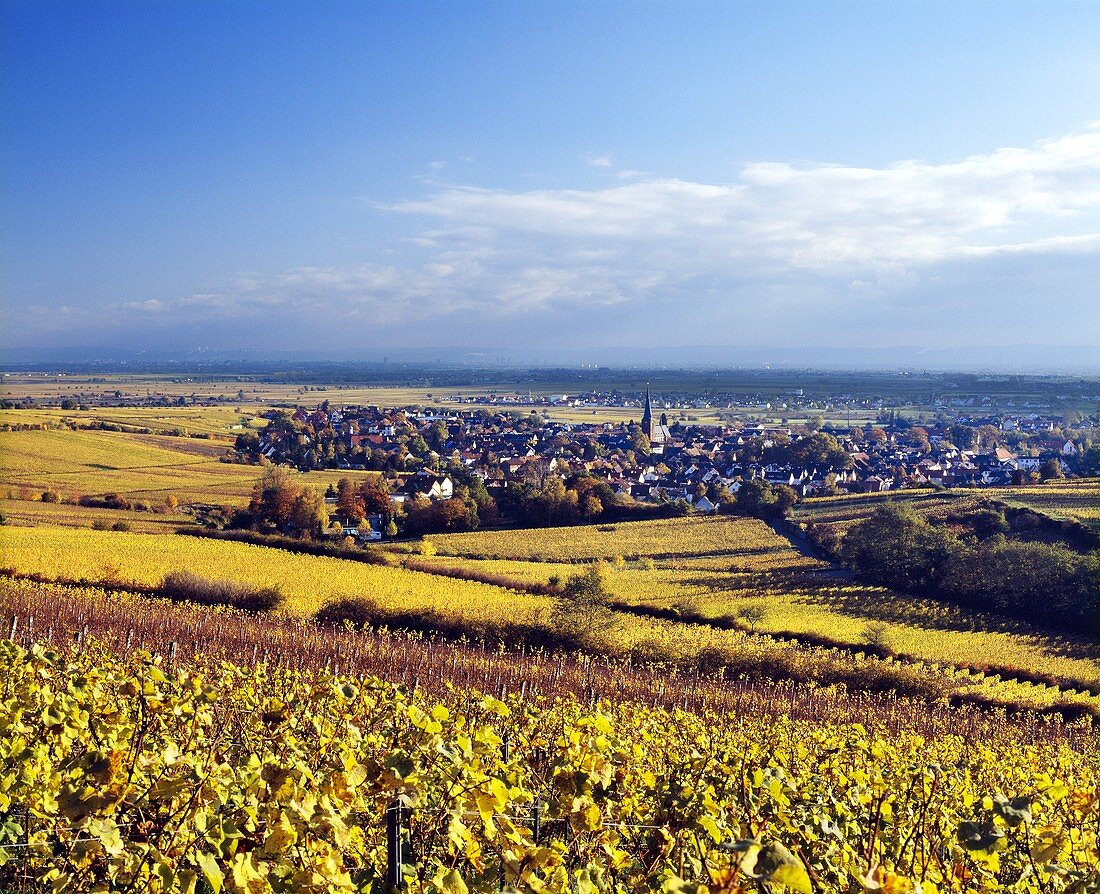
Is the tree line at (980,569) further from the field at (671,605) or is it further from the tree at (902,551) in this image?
the field at (671,605)

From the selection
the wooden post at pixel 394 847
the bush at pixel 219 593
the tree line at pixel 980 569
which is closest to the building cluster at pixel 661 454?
the tree line at pixel 980 569

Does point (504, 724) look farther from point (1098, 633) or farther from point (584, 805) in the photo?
point (1098, 633)

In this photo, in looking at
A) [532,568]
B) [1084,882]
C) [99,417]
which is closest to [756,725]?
[1084,882]

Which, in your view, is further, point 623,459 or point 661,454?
point 661,454

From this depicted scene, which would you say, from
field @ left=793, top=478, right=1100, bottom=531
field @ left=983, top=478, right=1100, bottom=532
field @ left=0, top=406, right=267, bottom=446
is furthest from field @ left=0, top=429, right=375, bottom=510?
field @ left=983, top=478, right=1100, bottom=532

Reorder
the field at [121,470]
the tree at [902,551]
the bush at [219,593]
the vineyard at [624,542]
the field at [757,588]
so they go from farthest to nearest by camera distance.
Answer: the field at [121,470] → the vineyard at [624,542] → the tree at [902,551] → the field at [757,588] → the bush at [219,593]

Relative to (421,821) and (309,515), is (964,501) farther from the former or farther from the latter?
(421,821)

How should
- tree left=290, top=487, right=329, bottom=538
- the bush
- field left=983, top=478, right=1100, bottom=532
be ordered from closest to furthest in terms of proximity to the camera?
1. the bush
2. field left=983, top=478, right=1100, bottom=532
3. tree left=290, top=487, right=329, bottom=538

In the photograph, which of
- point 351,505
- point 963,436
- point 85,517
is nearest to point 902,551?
point 351,505

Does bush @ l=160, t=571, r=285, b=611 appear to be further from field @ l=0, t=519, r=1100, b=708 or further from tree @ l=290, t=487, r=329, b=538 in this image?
tree @ l=290, t=487, r=329, b=538
